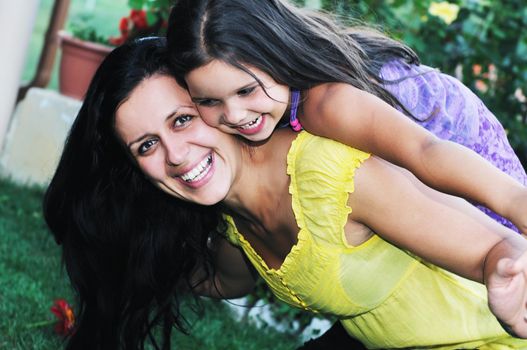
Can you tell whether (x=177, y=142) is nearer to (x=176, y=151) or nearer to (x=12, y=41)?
(x=176, y=151)

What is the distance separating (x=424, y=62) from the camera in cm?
537

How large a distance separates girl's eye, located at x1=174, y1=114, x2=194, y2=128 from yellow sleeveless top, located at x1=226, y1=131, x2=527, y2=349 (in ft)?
1.02

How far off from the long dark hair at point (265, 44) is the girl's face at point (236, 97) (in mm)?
23

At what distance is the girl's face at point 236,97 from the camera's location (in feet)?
9.40

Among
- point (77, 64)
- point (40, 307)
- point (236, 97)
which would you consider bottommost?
point (77, 64)

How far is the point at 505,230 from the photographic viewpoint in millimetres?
2461

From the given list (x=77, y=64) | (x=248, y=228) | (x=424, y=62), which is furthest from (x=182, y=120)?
(x=77, y=64)

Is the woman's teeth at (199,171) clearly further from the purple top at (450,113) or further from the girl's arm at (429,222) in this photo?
the purple top at (450,113)

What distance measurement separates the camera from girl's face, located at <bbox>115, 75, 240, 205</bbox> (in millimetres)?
2902

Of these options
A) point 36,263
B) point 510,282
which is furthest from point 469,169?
point 36,263

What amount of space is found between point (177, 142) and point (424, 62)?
2.71m

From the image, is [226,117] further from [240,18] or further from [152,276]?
[152,276]

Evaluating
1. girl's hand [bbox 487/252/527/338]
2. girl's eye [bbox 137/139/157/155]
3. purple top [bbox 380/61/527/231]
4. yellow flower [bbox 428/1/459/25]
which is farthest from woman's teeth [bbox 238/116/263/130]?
yellow flower [bbox 428/1/459/25]

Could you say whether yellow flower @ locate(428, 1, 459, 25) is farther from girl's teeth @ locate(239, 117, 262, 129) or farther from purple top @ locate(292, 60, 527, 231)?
girl's teeth @ locate(239, 117, 262, 129)
